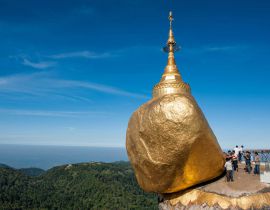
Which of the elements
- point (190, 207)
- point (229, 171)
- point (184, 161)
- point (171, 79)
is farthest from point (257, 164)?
point (171, 79)

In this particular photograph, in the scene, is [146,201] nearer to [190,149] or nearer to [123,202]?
[123,202]

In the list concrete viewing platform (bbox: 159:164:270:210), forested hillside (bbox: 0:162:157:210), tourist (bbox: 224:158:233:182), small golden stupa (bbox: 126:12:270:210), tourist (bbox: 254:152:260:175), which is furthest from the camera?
forested hillside (bbox: 0:162:157:210)

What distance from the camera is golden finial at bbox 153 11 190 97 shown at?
14031mm

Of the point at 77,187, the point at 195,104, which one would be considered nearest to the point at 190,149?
the point at 195,104

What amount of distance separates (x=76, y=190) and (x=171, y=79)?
133595mm

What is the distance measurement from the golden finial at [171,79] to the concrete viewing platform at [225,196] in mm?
4283

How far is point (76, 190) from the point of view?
139000mm

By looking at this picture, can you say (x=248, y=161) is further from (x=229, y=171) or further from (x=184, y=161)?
(x=184, y=161)

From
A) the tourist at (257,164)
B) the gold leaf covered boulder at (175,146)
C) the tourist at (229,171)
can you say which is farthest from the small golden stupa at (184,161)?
the tourist at (257,164)

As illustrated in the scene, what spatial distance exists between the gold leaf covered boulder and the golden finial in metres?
1.75

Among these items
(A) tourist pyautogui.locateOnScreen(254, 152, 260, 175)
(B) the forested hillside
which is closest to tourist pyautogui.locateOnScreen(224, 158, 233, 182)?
(A) tourist pyautogui.locateOnScreen(254, 152, 260, 175)

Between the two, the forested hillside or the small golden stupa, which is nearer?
the small golden stupa

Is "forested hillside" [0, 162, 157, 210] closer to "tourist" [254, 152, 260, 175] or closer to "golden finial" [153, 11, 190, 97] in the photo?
"golden finial" [153, 11, 190, 97]

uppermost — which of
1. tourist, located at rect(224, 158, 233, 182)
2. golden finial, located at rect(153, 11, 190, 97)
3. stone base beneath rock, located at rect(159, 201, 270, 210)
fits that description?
golden finial, located at rect(153, 11, 190, 97)
